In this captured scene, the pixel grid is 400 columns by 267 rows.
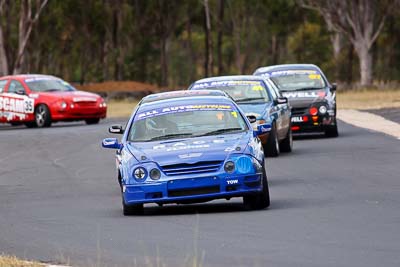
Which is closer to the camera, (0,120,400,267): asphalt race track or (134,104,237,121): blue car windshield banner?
(0,120,400,267): asphalt race track

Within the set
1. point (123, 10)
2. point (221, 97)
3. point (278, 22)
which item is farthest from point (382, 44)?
point (221, 97)

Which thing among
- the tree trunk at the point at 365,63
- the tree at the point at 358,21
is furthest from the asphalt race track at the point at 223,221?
the tree trunk at the point at 365,63

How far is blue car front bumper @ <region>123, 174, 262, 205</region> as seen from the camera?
1307 cm

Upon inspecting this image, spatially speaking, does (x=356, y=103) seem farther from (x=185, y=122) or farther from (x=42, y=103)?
(x=185, y=122)

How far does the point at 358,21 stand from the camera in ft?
204

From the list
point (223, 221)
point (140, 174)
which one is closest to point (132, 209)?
point (140, 174)

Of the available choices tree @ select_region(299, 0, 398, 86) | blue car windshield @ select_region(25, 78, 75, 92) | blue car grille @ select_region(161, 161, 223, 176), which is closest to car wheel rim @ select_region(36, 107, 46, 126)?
blue car windshield @ select_region(25, 78, 75, 92)

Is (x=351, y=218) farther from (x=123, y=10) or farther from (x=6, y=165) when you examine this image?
(x=123, y=10)

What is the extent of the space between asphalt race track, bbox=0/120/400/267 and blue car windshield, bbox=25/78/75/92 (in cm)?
1449

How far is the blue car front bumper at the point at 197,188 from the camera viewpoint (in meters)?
13.1

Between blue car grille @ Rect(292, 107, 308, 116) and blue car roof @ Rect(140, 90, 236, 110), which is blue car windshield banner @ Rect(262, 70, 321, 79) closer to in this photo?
blue car grille @ Rect(292, 107, 308, 116)

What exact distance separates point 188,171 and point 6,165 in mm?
10541

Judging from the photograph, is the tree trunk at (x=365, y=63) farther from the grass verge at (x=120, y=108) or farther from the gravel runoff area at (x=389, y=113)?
the gravel runoff area at (x=389, y=113)

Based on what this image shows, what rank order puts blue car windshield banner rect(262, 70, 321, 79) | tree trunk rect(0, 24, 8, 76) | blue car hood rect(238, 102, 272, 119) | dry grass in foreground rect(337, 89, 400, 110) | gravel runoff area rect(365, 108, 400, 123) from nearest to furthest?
blue car hood rect(238, 102, 272, 119), blue car windshield banner rect(262, 70, 321, 79), gravel runoff area rect(365, 108, 400, 123), dry grass in foreground rect(337, 89, 400, 110), tree trunk rect(0, 24, 8, 76)
